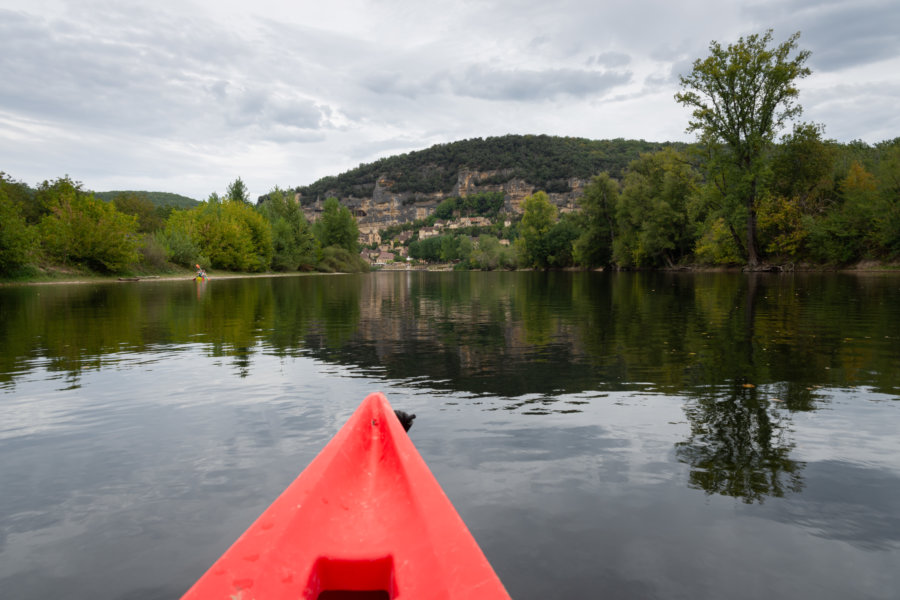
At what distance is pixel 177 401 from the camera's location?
7.66 meters

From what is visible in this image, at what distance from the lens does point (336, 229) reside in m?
110

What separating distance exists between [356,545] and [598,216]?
82802 mm

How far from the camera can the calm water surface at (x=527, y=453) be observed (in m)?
3.36

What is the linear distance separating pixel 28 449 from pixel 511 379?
639 centimetres

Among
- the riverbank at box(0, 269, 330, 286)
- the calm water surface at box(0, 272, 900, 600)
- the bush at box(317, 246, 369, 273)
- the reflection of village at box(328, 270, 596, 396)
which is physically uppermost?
the bush at box(317, 246, 369, 273)

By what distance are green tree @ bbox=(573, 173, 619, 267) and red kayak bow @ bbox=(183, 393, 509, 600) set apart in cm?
7941

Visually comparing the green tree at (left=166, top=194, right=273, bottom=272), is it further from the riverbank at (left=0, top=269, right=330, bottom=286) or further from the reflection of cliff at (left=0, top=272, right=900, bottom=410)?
the reflection of cliff at (left=0, top=272, right=900, bottom=410)

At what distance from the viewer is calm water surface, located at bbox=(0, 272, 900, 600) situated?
3.36m

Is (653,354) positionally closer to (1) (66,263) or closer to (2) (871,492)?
(2) (871,492)

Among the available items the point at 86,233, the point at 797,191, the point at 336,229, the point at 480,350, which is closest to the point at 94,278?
the point at 86,233

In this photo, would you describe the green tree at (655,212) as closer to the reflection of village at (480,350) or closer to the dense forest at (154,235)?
the reflection of village at (480,350)

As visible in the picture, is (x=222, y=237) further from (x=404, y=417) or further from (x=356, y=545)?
(x=356, y=545)

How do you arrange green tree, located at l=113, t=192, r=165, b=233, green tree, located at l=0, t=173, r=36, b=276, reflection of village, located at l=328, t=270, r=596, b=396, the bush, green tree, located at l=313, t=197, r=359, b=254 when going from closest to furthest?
reflection of village, located at l=328, t=270, r=596, b=396, green tree, located at l=0, t=173, r=36, b=276, green tree, located at l=113, t=192, r=165, b=233, the bush, green tree, located at l=313, t=197, r=359, b=254

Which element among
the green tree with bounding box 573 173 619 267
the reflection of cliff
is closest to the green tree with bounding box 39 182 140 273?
the reflection of cliff
